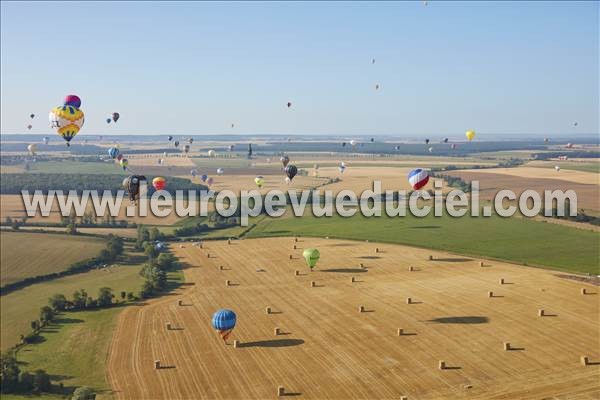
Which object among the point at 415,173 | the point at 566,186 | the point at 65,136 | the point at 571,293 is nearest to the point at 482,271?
the point at 571,293

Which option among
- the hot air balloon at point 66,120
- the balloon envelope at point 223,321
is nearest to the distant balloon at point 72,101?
the hot air balloon at point 66,120

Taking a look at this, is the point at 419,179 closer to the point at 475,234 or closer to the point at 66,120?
the point at 475,234

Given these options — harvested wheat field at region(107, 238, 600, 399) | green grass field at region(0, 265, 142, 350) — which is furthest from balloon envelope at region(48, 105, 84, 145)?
harvested wheat field at region(107, 238, 600, 399)

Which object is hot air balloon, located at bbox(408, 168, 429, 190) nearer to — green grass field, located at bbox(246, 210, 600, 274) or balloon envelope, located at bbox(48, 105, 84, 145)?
green grass field, located at bbox(246, 210, 600, 274)

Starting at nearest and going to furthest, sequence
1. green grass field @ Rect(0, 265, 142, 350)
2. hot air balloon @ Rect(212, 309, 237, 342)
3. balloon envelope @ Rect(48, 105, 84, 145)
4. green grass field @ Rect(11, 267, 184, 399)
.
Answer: green grass field @ Rect(11, 267, 184, 399) → hot air balloon @ Rect(212, 309, 237, 342) → green grass field @ Rect(0, 265, 142, 350) → balloon envelope @ Rect(48, 105, 84, 145)

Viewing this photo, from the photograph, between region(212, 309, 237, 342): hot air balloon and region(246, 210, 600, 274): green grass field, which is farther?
region(246, 210, 600, 274): green grass field

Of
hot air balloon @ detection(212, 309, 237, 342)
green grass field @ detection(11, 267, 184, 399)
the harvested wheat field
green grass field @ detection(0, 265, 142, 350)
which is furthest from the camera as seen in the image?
green grass field @ detection(0, 265, 142, 350)

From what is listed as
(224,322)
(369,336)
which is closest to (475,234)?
(369,336)

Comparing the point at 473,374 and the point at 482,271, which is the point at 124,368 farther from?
the point at 482,271
